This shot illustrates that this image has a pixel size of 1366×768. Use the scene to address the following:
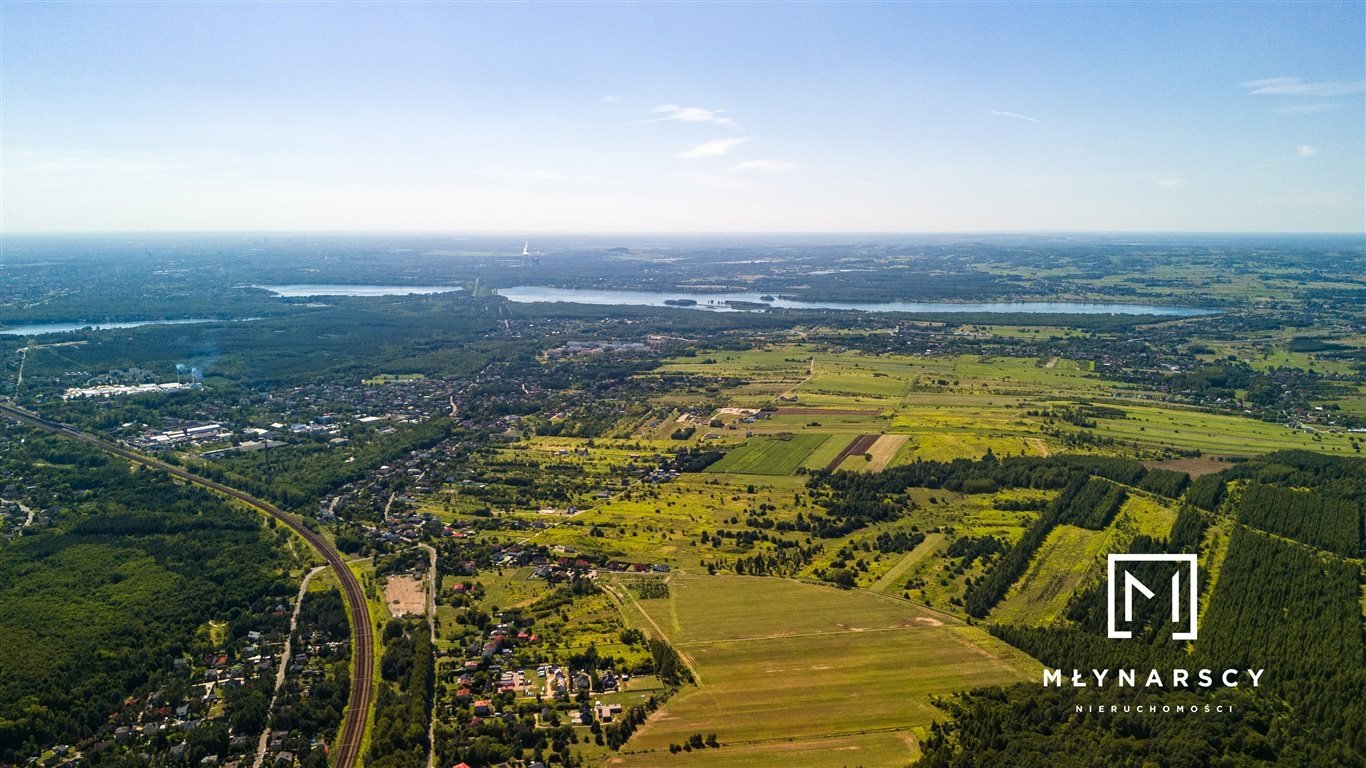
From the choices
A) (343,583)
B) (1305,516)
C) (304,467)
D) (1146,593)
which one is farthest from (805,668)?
(304,467)

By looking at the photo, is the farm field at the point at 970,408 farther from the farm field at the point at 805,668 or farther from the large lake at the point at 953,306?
the large lake at the point at 953,306

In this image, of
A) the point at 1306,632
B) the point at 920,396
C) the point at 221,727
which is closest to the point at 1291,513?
the point at 1306,632

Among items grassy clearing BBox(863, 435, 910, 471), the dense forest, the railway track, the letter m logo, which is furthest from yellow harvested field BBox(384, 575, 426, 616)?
grassy clearing BBox(863, 435, 910, 471)

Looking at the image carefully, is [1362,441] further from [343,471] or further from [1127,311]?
[1127,311]

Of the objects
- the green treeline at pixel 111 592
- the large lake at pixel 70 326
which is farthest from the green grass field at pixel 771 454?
the large lake at pixel 70 326

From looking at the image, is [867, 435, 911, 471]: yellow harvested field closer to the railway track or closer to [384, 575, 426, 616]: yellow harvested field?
[384, 575, 426, 616]: yellow harvested field

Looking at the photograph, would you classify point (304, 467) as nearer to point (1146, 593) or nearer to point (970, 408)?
point (1146, 593)

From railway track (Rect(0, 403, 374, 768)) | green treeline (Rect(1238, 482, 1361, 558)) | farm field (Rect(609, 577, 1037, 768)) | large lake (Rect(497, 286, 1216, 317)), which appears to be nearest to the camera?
farm field (Rect(609, 577, 1037, 768))
